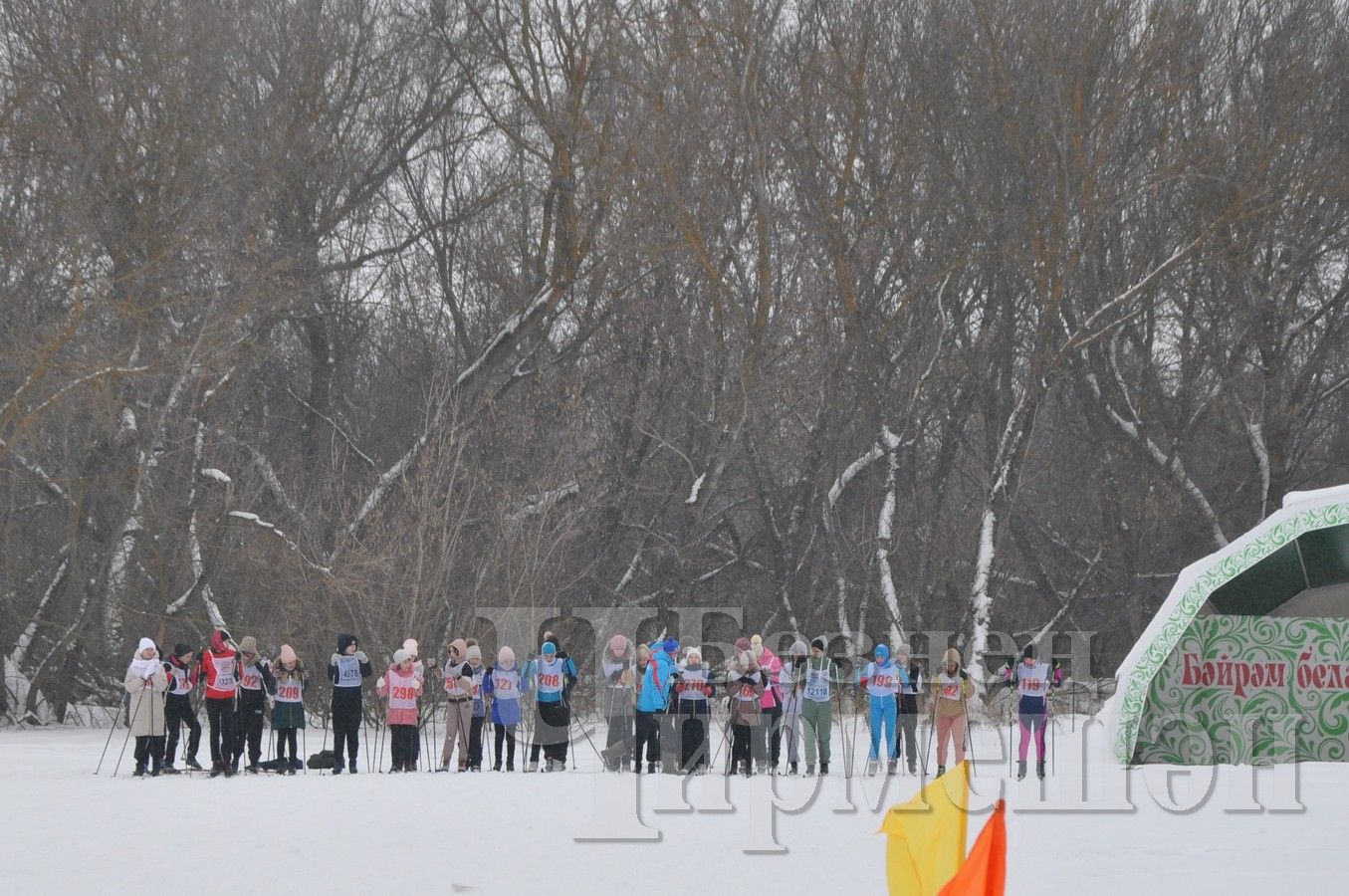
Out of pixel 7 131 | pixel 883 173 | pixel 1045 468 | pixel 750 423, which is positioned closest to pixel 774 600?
pixel 750 423

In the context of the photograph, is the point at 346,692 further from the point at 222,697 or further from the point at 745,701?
the point at 745,701

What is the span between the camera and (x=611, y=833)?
1310cm

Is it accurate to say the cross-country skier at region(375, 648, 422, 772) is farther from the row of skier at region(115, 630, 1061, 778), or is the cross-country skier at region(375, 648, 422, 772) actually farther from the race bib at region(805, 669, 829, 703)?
the race bib at region(805, 669, 829, 703)

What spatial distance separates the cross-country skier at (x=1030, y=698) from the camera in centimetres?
1673

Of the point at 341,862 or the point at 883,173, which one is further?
the point at 883,173

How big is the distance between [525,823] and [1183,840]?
5062mm

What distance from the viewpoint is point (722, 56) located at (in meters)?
33.3

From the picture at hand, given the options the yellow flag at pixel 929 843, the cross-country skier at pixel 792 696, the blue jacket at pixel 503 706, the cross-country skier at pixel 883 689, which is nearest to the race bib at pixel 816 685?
the cross-country skier at pixel 792 696

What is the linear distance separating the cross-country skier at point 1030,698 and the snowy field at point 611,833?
341 mm

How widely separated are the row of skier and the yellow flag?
1158 cm

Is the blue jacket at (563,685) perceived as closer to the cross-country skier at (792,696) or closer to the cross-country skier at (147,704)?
the cross-country skier at (792,696)

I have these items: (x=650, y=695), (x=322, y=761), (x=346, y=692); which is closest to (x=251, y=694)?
(x=346, y=692)

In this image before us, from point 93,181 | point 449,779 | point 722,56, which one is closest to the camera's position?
point 449,779

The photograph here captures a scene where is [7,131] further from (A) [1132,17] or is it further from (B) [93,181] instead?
(A) [1132,17]
